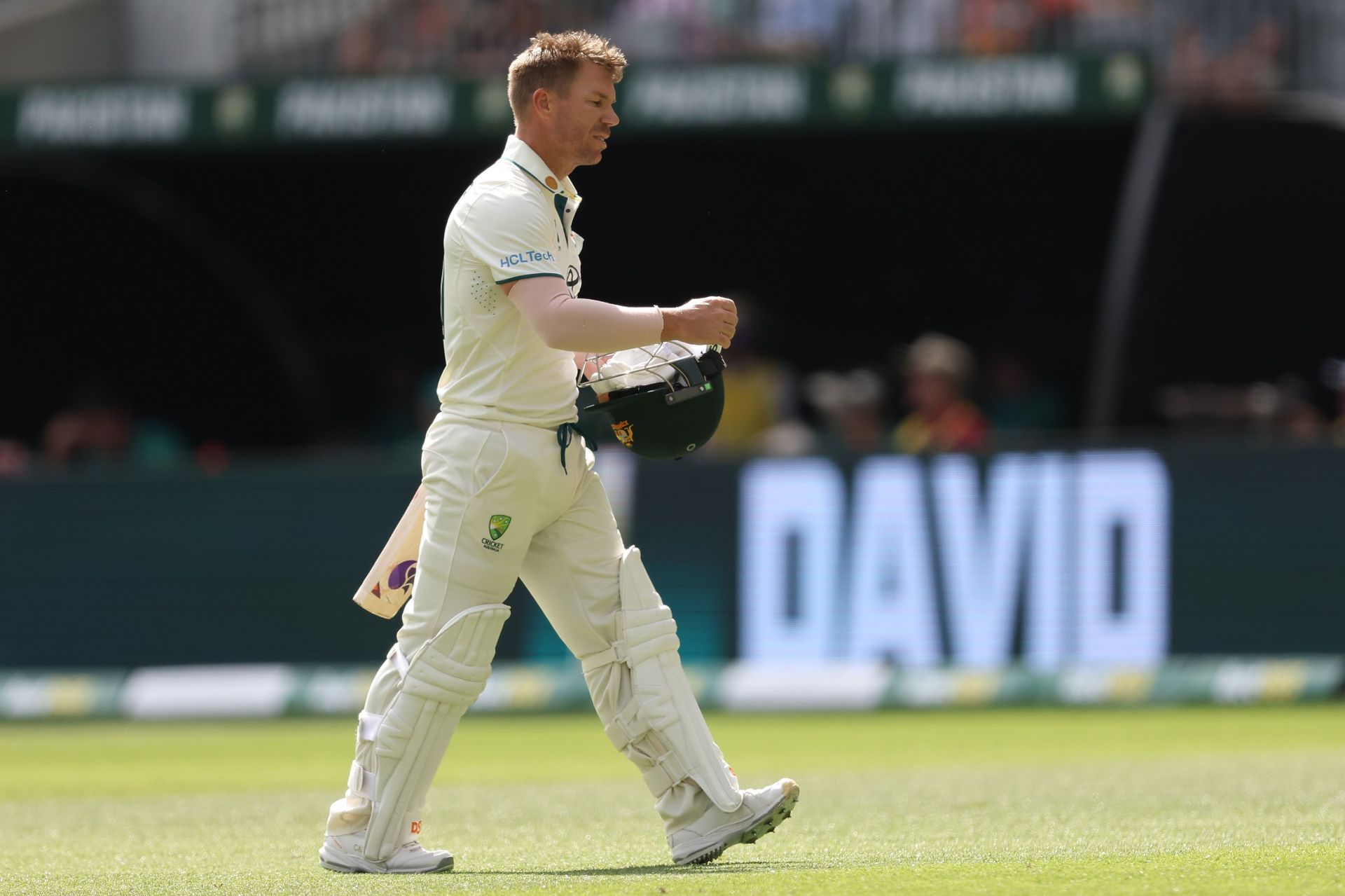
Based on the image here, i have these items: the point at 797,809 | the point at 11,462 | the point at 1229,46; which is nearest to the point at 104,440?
the point at 11,462

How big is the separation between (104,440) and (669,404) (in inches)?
391

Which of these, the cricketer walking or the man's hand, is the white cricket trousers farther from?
the man's hand

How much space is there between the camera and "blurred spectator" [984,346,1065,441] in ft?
46.3

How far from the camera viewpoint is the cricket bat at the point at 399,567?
5.59m

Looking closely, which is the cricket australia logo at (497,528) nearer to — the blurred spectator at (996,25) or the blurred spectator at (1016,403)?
the blurred spectator at (1016,403)

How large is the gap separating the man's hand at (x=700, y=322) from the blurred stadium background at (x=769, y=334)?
6.86 m

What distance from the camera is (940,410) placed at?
1227cm

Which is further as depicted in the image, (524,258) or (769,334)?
(769,334)

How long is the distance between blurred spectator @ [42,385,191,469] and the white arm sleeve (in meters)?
8.75

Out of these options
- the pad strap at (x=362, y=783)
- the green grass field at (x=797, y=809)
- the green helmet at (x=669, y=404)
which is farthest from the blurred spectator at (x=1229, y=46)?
the pad strap at (x=362, y=783)

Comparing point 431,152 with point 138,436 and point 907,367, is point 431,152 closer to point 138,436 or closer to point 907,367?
point 138,436

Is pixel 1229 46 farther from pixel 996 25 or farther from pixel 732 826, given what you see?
pixel 732 826

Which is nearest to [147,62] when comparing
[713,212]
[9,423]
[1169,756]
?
[9,423]

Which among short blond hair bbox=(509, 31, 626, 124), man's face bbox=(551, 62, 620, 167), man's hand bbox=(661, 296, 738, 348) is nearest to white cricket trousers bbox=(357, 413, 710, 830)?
man's hand bbox=(661, 296, 738, 348)
